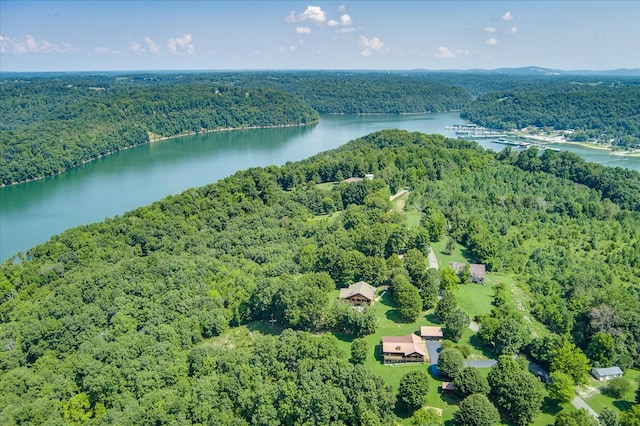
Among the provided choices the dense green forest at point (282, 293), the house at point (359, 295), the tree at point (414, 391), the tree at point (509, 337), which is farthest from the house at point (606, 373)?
the house at point (359, 295)

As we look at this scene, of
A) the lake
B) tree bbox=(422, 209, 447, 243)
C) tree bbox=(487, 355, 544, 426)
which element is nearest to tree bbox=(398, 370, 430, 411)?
tree bbox=(487, 355, 544, 426)

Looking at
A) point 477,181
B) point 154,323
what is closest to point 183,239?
point 154,323

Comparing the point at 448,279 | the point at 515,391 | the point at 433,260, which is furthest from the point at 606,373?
the point at 433,260

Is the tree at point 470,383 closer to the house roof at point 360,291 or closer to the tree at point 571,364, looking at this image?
the tree at point 571,364

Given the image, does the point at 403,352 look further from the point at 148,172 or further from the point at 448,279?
the point at 148,172

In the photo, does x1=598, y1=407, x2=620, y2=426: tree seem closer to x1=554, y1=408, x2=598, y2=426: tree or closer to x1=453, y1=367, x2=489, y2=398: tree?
x1=554, y1=408, x2=598, y2=426: tree

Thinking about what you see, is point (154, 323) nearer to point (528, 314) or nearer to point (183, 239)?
point (183, 239)

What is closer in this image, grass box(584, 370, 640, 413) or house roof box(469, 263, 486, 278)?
grass box(584, 370, 640, 413)
